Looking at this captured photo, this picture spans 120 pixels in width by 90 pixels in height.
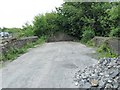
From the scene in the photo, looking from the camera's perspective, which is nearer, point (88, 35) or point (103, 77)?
point (103, 77)

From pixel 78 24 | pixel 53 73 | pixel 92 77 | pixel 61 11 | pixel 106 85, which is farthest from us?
pixel 61 11

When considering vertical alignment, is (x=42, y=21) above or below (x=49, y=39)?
above

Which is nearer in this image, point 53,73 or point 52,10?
point 53,73

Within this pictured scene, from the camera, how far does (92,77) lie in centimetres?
721

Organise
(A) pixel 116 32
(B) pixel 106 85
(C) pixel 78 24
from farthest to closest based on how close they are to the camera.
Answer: (C) pixel 78 24, (A) pixel 116 32, (B) pixel 106 85

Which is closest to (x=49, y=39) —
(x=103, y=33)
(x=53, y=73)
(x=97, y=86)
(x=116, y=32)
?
(x=103, y=33)

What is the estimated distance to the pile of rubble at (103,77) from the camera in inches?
255

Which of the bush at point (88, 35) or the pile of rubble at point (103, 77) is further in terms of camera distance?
the bush at point (88, 35)

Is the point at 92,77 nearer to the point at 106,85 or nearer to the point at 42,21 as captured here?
the point at 106,85

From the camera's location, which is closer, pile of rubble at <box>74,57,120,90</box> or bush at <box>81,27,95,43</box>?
pile of rubble at <box>74,57,120,90</box>

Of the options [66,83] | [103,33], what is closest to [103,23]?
[103,33]

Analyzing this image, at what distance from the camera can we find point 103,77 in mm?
6980

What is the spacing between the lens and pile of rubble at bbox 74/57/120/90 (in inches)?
255

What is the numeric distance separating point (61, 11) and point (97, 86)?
21.0 metres
